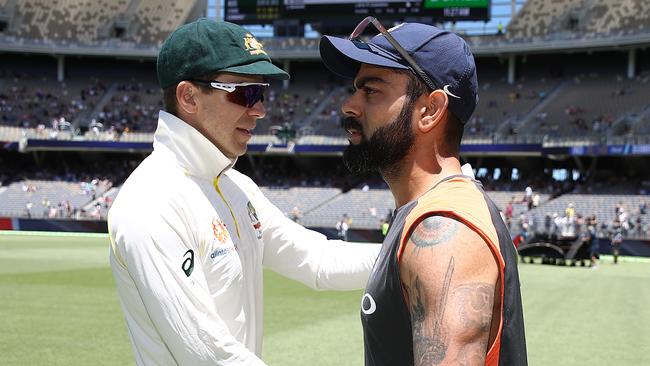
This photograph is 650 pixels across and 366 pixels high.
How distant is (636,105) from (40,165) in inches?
1744

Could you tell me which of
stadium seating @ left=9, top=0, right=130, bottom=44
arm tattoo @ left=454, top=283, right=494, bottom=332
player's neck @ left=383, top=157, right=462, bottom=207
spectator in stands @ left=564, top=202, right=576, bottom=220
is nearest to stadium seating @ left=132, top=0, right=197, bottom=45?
stadium seating @ left=9, top=0, right=130, bottom=44

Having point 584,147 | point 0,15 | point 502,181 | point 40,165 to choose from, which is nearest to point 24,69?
point 0,15

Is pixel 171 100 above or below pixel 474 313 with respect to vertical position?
above

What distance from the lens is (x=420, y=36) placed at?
2.42 meters

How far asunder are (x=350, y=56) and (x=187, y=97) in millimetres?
1199

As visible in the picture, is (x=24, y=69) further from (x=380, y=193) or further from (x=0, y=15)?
(x=380, y=193)

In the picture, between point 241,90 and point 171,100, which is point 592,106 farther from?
point 171,100

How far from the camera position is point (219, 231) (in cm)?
321

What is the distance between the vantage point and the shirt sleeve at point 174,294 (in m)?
2.72

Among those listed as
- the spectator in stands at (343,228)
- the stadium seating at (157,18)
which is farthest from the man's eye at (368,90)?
the stadium seating at (157,18)

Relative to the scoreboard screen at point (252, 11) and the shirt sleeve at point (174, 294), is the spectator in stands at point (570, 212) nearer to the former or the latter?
the scoreboard screen at point (252, 11)

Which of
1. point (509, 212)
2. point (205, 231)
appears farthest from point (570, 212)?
point (205, 231)

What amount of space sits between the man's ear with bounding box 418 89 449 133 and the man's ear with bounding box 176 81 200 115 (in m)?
1.31

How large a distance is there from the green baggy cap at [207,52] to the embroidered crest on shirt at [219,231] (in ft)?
2.20
